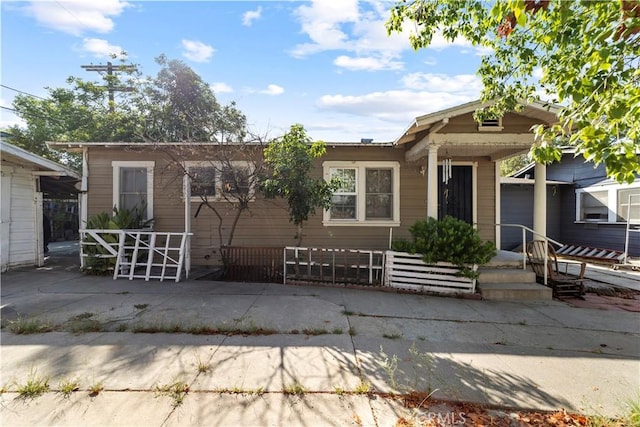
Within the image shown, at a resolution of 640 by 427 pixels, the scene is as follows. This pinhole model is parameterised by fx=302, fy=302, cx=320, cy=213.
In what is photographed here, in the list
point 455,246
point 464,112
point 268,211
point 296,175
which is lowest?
point 455,246

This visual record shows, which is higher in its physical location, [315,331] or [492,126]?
[492,126]

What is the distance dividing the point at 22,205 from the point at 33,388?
24.3ft

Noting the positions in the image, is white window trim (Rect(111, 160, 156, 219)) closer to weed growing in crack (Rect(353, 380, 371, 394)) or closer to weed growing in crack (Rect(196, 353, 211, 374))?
weed growing in crack (Rect(196, 353, 211, 374))

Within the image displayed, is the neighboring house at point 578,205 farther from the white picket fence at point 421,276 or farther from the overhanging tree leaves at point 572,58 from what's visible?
the overhanging tree leaves at point 572,58

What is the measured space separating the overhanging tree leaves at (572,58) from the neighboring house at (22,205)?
29.0ft

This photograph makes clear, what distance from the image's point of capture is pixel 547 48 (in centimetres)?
378

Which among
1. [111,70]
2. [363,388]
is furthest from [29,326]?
[111,70]

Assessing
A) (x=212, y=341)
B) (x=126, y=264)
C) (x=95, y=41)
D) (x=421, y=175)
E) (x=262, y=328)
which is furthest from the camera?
(x=95, y=41)

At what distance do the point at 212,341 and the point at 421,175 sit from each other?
6.50m

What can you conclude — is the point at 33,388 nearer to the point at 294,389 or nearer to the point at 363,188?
the point at 294,389

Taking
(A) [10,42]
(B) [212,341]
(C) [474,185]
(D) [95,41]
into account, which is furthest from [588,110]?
(D) [95,41]

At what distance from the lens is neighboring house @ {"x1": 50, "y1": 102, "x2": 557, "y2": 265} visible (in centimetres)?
810

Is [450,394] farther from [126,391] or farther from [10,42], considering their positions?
[10,42]

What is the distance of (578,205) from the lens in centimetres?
1214
